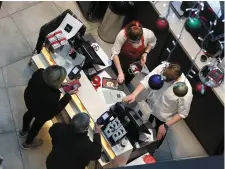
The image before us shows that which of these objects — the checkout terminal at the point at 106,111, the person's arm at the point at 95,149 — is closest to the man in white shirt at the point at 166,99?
the checkout terminal at the point at 106,111

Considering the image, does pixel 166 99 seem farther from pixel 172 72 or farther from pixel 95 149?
pixel 95 149

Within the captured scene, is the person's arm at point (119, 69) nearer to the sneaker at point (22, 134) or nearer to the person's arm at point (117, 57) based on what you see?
the person's arm at point (117, 57)

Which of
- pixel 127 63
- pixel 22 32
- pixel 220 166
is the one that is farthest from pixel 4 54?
pixel 220 166

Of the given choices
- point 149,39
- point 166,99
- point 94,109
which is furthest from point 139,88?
point 149,39

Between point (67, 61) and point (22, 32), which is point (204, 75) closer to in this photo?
point (67, 61)

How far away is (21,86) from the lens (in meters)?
6.21

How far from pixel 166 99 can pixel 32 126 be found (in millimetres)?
1501

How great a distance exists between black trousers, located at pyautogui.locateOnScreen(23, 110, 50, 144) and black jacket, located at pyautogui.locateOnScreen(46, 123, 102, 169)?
2.16ft

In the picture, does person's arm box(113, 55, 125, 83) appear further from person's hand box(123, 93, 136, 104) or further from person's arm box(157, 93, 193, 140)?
person's arm box(157, 93, 193, 140)

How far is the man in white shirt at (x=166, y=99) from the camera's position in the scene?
4801 millimetres

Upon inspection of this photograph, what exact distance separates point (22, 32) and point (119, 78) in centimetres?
193

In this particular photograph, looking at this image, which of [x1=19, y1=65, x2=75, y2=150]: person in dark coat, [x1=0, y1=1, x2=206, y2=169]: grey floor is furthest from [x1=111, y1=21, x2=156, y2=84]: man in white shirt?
[x1=0, y1=1, x2=206, y2=169]: grey floor

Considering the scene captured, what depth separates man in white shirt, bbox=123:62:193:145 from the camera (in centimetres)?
480

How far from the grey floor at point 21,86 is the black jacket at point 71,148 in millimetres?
1128
